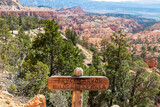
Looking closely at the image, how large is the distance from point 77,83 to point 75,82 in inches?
2.4

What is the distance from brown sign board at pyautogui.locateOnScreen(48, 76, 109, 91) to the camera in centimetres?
360

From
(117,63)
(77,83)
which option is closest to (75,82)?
(77,83)

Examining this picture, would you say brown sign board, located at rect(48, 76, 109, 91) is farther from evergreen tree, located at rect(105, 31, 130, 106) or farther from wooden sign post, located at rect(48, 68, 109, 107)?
evergreen tree, located at rect(105, 31, 130, 106)

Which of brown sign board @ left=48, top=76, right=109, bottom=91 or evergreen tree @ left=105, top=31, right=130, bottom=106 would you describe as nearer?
brown sign board @ left=48, top=76, right=109, bottom=91

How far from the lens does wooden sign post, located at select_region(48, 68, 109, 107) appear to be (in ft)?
11.8

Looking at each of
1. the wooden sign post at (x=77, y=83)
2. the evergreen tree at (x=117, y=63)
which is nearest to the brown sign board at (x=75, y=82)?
the wooden sign post at (x=77, y=83)

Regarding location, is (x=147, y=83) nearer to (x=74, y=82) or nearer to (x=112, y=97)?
(x=112, y=97)

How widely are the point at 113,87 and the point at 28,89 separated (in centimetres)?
727

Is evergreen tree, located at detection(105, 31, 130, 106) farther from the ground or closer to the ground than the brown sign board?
closer to the ground

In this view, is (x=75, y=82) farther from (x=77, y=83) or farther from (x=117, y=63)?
(x=117, y=63)

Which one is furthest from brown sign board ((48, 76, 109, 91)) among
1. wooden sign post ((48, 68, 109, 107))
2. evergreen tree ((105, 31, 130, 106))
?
evergreen tree ((105, 31, 130, 106))

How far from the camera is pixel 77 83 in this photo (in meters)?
3.62

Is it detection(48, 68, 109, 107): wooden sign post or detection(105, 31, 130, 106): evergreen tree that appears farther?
detection(105, 31, 130, 106): evergreen tree

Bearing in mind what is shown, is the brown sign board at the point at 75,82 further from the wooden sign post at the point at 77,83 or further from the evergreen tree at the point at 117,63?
the evergreen tree at the point at 117,63
